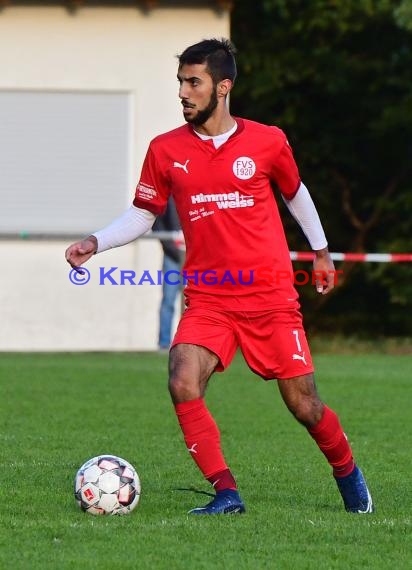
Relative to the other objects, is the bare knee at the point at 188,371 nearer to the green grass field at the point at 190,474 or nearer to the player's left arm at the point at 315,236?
the green grass field at the point at 190,474

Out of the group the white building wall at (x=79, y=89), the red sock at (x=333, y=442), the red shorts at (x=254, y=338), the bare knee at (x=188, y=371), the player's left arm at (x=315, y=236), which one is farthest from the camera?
the white building wall at (x=79, y=89)

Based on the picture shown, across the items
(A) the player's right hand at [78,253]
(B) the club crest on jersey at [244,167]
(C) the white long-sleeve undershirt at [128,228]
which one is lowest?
(A) the player's right hand at [78,253]

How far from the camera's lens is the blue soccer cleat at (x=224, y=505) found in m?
6.90

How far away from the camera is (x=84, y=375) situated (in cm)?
1550

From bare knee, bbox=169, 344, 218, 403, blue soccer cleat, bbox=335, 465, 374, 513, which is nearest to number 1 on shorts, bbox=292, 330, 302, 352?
bare knee, bbox=169, 344, 218, 403

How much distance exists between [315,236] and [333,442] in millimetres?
1027

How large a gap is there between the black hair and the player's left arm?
0.67m

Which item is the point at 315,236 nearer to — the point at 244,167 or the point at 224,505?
the point at 244,167

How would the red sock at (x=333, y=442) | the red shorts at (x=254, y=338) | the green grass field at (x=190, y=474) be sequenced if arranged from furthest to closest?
the red sock at (x=333, y=442)
the red shorts at (x=254, y=338)
the green grass field at (x=190, y=474)

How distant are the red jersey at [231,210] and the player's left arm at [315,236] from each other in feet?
0.44

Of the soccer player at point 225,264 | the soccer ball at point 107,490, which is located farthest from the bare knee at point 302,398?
the soccer ball at point 107,490

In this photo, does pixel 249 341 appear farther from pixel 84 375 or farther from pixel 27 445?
pixel 84 375

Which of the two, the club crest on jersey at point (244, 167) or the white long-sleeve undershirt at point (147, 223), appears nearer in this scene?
the club crest on jersey at point (244, 167)

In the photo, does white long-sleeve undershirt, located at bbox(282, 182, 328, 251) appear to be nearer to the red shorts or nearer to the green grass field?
the red shorts
